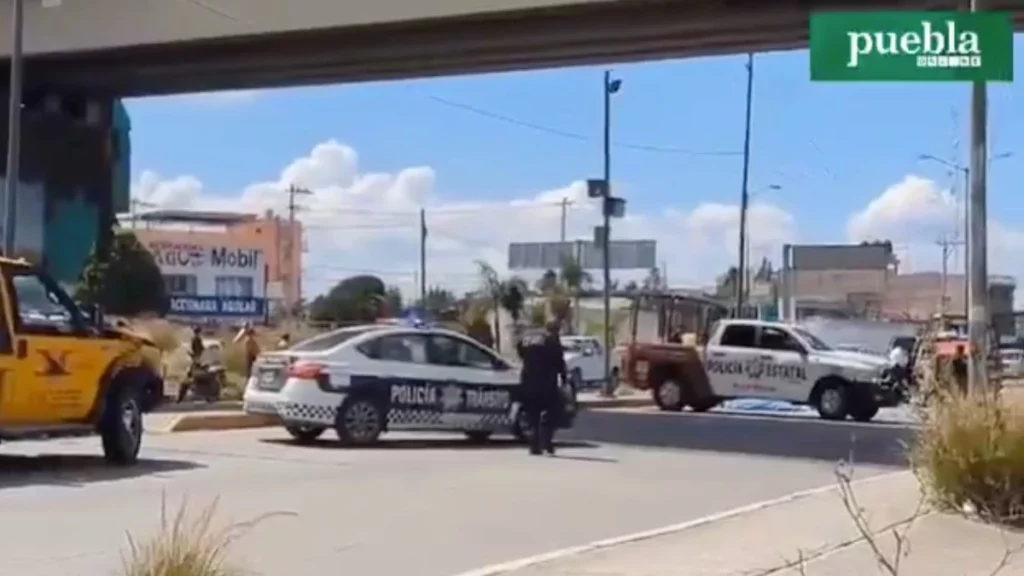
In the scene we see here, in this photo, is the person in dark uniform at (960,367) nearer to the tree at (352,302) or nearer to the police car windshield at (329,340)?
the police car windshield at (329,340)

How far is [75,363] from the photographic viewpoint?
1652 centimetres

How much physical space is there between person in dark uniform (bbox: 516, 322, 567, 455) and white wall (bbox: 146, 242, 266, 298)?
69.6 metres

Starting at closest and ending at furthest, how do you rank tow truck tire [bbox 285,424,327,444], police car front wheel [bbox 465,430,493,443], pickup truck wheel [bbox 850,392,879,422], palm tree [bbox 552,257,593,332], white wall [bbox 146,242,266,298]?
tow truck tire [bbox 285,424,327,444] < police car front wheel [bbox 465,430,493,443] < pickup truck wheel [bbox 850,392,879,422] < palm tree [bbox 552,257,593,332] < white wall [bbox 146,242,266,298]

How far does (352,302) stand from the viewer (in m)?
83.7

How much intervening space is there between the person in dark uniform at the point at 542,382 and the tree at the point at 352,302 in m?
47.5

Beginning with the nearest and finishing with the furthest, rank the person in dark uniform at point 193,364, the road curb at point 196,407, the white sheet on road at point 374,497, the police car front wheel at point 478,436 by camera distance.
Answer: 1. the white sheet on road at point 374,497
2. the police car front wheel at point 478,436
3. the road curb at point 196,407
4. the person in dark uniform at point 193,364

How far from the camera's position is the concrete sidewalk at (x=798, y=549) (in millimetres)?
10398

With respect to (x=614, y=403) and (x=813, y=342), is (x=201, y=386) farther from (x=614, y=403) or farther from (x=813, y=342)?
(x=813, y=342)

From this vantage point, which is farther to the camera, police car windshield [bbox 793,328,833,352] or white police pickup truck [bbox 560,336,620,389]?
white police pickup truck [bbox 560,336,620,389]

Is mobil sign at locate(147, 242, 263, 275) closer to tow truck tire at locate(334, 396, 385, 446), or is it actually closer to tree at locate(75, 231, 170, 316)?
tree at locate(75, 231, 170, 316)

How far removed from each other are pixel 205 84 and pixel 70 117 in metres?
4.93

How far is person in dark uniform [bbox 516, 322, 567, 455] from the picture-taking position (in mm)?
20266

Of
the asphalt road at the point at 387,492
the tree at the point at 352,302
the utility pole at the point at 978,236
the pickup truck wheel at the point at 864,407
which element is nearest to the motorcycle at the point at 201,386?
the asphalt road at the point at 387,492

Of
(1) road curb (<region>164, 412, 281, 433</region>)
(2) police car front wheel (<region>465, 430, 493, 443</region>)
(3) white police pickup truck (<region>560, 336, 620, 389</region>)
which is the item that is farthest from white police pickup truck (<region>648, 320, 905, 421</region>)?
(3) white police pickup truck (<region>560, 336, 620, 389</region>)
